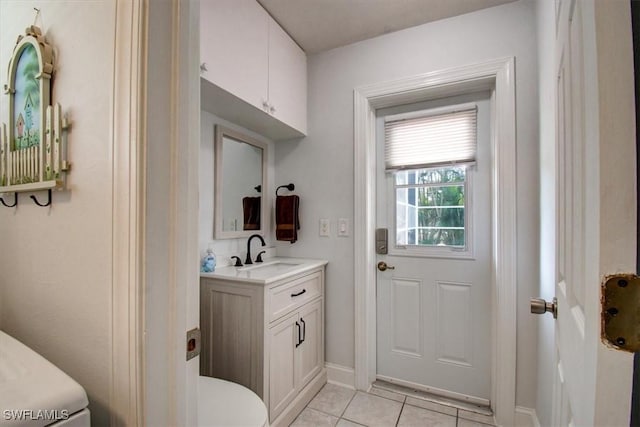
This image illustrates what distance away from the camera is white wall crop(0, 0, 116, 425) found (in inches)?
24.1

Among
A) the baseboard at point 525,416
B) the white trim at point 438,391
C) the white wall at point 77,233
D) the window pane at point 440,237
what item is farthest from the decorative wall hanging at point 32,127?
the baseboard at point 525,416

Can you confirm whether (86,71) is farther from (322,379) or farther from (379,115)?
(322,379)

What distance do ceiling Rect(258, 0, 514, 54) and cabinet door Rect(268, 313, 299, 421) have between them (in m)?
1.86

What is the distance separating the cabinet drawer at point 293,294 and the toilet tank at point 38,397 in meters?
0.97

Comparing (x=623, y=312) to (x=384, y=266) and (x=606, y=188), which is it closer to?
(x=606, y=188)

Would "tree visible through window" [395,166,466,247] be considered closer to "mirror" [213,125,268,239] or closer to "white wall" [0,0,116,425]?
"mirror" [213,125,268,239]

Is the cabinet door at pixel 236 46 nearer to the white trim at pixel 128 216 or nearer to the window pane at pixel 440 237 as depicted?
the white trim at pixel 128 216

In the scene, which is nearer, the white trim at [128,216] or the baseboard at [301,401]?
the white trim at [128,216]

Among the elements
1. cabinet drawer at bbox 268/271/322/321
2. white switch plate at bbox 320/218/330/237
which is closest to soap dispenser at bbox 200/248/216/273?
cabinet drawer at bbox 268/271/322/321

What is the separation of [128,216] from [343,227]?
1.59 metres

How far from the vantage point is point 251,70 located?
1.59m

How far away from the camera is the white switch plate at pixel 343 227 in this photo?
2.03 metres

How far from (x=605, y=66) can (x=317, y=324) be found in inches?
75.7

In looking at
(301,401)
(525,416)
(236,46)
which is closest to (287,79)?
(236,46)
